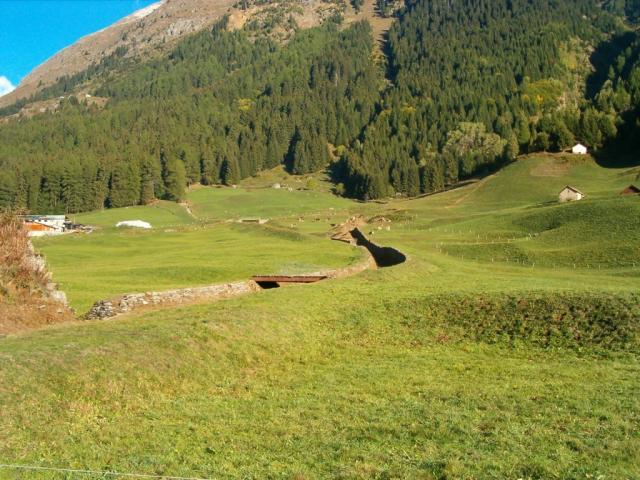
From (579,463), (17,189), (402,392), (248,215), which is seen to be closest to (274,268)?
(402,392)

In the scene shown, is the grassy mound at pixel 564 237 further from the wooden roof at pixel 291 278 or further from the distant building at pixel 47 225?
the distant building at pixel 47 225

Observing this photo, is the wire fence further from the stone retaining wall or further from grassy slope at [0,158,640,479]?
the stone retaining wall

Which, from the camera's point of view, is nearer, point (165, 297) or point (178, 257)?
point (165, 297)

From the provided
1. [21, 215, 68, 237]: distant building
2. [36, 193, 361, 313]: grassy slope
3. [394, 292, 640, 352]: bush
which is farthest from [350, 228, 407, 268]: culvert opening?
[21, 215, 68, 237]: distant building

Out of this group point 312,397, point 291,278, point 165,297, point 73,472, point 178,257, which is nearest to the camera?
point 73,472

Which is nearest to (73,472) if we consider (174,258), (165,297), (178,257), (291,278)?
(165,297)

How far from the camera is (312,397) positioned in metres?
19.0

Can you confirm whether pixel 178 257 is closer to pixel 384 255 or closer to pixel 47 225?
pixel 384 255

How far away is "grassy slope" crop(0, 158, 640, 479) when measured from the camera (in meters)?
13.3

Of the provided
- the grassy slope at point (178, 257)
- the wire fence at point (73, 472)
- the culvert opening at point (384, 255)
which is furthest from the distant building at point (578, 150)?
the wire fence at point (73, 472)

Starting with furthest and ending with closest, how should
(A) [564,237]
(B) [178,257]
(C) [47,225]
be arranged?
(C) [47,225]
(B) [178,257]
(A) [564,237]

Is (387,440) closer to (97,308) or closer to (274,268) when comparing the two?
(97,308)

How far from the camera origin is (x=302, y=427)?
52.3ft

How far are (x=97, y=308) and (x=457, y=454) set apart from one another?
21147 millimetres
